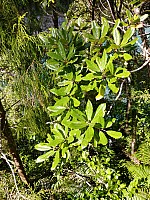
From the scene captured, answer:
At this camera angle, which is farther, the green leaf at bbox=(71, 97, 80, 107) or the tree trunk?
the tree trunk

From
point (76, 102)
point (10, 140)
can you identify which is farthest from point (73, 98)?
point (10, 140)

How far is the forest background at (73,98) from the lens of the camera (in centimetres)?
61

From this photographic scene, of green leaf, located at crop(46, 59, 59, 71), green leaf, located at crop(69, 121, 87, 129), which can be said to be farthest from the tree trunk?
green leaf, located at crop(69, 121, 87, 129)

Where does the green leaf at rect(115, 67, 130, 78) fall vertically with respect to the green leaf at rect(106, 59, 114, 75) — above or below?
below

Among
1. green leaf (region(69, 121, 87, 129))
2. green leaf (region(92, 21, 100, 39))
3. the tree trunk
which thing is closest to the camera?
green leaf (region(69, 121, 87, 129))

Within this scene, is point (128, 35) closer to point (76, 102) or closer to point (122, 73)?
point (122, 73)

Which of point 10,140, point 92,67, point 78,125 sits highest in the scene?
point 92,67

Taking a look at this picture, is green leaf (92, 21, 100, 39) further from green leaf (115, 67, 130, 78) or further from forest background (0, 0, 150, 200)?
green leaf (115, 67, 130, 78)

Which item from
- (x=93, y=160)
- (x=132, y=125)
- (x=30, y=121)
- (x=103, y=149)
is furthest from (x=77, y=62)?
(x=132, y=125)

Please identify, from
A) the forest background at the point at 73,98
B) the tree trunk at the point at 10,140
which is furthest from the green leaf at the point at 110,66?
the tree trunk at the point at 10,140

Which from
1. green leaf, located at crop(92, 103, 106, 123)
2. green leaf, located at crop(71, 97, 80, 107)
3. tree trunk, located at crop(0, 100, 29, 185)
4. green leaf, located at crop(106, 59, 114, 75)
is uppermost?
green leaf, located at crop(106, 59, 114, 75)

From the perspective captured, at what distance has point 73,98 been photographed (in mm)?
616

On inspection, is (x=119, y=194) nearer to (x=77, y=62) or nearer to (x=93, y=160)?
(x=93, y=160)

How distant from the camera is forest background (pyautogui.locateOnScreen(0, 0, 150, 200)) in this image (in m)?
0.61
